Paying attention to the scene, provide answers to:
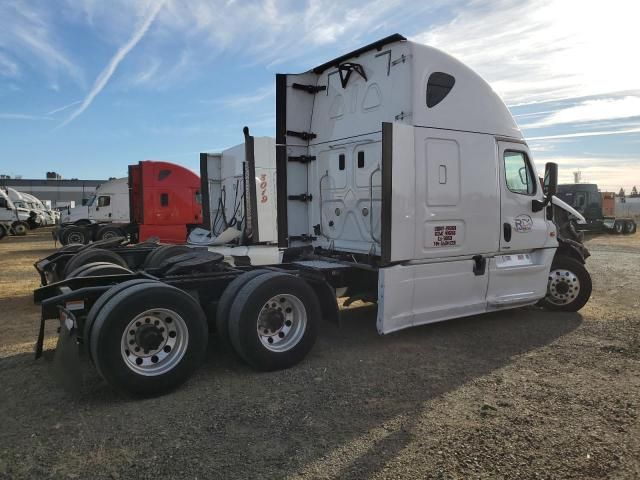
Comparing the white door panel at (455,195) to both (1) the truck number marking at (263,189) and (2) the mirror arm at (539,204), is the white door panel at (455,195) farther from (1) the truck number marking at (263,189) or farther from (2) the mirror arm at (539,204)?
(1) the truck number marking at (263,189)

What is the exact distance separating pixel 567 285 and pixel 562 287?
77 mm

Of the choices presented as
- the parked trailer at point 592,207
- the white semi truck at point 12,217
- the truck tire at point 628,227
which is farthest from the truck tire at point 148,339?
the truck tire at point 628,227

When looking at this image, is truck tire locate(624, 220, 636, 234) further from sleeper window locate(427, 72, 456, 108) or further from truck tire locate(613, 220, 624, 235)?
sleeper window locate(427, 72, 456, 108)

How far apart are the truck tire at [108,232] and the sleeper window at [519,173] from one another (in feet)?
57.7

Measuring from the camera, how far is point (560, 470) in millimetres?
3178

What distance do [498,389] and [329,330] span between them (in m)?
2.64

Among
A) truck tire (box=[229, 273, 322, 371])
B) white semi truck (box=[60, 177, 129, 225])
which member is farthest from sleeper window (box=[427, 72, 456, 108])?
white semi truck (box=[60, 177, 129, 225])

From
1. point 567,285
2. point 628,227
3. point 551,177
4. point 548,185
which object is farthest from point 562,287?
point 628,227

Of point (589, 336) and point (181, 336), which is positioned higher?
point (181, 336)

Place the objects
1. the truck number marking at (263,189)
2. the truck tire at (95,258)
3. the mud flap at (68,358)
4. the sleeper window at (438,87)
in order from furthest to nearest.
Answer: the truck number marking at (263,189) < the truck tire at (95,258) < the sleeper window at (438,87) < the mud flap at (68,358)

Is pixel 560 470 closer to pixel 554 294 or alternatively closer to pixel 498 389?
pixel 498 389

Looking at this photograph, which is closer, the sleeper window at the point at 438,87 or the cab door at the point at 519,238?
the sleeper window at the point at 438,87

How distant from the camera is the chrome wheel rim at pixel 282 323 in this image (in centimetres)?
503

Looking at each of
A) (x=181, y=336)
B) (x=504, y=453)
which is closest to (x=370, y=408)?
(x=504, y=453)
